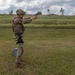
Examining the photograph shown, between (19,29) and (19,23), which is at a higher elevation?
(19,23)

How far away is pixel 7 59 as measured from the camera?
1066cm

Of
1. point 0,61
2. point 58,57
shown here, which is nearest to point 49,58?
point 58,57

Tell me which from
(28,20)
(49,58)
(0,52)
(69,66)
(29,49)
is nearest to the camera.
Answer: (28,20)

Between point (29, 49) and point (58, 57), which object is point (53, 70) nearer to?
point (58, 57)

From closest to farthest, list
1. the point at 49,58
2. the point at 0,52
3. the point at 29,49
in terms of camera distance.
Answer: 1. the point at 49,58
2. the point at 0,52
3. the point at 29,49

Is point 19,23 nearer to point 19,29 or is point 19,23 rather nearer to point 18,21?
point 18,21

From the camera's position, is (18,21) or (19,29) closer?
(18,21)

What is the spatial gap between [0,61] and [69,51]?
330 cm

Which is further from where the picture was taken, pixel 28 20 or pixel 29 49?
pixel 29 49

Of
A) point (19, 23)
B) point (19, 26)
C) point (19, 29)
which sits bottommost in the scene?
point (19, 29)

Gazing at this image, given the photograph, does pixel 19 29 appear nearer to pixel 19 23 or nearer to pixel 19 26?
pixel 19 26

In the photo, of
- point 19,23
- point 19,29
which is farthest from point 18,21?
point 19,29

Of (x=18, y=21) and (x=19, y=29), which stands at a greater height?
(x=18, y=21)

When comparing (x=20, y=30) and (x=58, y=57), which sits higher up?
(x=20, y=30)
